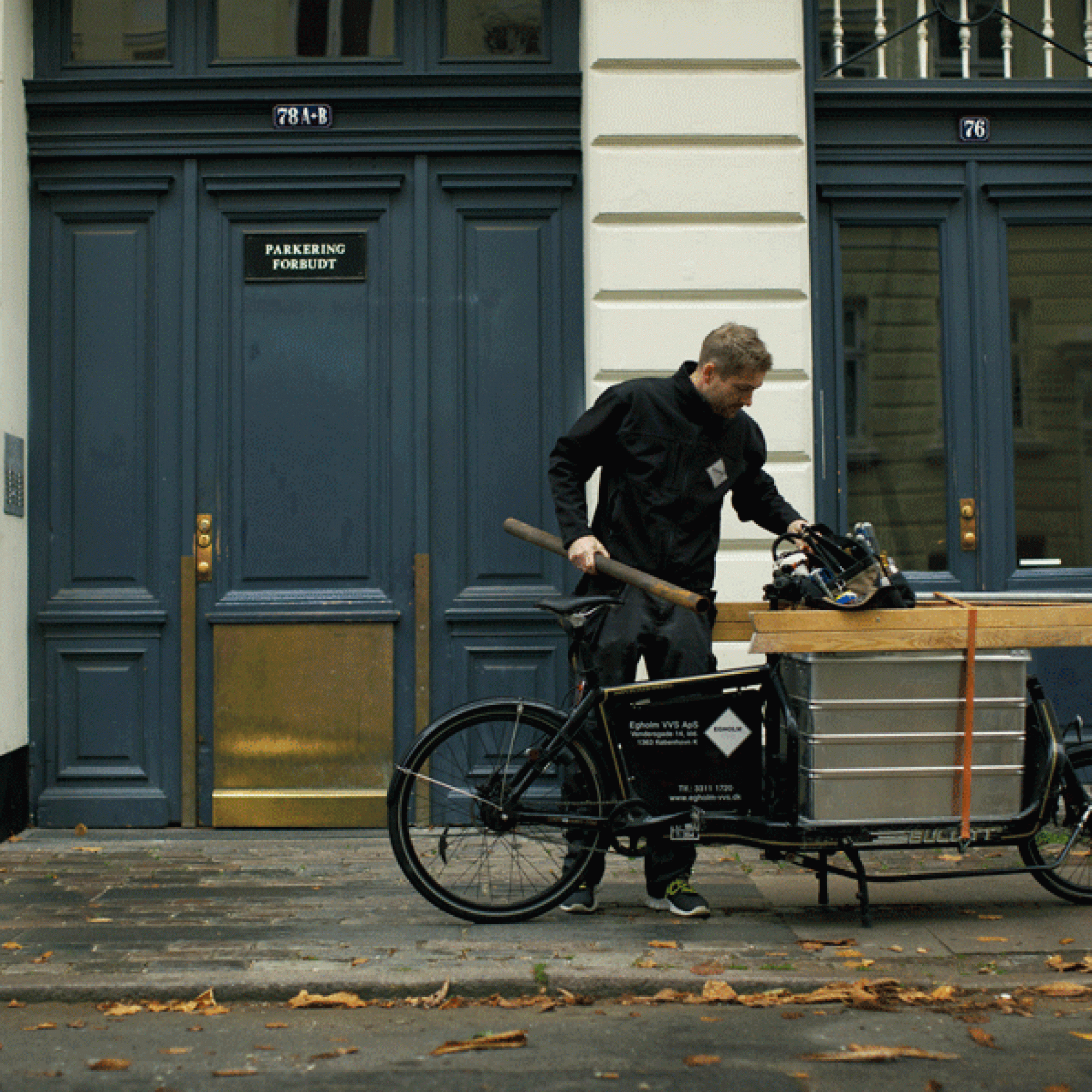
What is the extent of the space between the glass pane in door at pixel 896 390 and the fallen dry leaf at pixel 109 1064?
170 inches

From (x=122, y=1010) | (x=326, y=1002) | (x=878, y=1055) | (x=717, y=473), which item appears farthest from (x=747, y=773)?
(x=122, y=1010)

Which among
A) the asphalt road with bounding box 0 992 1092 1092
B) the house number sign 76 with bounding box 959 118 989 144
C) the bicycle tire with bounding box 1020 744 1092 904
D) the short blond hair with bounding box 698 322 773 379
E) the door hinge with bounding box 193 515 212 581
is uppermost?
the house number sign 76 with bounding box 959 118 989 144

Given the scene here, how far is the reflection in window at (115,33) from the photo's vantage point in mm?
6500

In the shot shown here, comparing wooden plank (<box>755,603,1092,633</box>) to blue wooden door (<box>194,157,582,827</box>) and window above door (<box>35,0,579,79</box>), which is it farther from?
window above door (<box>35,0,579,79</box>)

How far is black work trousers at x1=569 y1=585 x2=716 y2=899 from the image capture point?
4.77 m

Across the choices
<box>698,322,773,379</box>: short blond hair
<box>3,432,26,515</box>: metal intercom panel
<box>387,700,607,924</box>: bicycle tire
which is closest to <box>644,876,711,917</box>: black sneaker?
<box>387,700,607,924</box>: bicycle tire

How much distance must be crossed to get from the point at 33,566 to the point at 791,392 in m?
3.75

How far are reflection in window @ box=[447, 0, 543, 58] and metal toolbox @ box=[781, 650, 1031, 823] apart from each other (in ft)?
11.9

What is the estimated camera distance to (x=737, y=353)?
4.66 m

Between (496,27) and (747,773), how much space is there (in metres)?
3.99

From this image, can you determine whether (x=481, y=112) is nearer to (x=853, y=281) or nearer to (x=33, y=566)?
(x=853, y=281)

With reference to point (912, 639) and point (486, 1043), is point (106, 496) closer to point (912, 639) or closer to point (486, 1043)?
point (486, 1043)

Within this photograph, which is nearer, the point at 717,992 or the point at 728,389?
the point at 717,992

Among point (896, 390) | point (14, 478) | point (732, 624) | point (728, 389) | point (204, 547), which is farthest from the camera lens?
point (896, 390)
